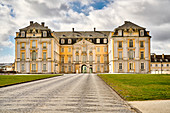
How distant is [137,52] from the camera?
60.8 metres

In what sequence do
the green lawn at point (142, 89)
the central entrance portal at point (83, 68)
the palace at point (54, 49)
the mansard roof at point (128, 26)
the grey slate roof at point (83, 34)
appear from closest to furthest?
1. the green lawn at point (142, 89)
2. the palace at point (54, 49)
3. the mansard roof at point (128, 26)
4. the central entrance portal at point (83, 68)
5. the grey slate roof at point (83, 34)

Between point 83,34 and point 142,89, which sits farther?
point 83,34

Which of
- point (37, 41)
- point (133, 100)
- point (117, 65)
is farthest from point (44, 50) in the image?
point (133, 100)

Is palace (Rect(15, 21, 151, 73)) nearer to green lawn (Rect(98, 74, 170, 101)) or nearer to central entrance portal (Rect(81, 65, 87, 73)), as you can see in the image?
central entrance portal (Rect(81, 65, 87, 73))

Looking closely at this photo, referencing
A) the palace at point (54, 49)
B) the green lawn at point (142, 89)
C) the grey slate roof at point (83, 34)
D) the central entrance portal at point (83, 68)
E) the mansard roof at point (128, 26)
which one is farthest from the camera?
the grey slate roof at point (83, 34)

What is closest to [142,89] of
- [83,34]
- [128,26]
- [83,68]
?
[128,26]


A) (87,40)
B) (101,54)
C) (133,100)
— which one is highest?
(87,40)

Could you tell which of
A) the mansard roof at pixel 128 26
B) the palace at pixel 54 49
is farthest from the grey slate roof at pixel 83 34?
the palace at pixel 54 49

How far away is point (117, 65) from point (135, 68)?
16.0ft

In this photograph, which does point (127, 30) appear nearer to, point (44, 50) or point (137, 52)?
point (137, 52)

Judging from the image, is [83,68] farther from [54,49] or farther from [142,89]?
[142,89]

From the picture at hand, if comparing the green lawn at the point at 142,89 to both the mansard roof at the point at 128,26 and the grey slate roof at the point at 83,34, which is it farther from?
the grey slate roof at the point at 83,34

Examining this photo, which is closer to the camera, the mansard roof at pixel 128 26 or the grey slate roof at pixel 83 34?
the mansard roof at pixel 128 26

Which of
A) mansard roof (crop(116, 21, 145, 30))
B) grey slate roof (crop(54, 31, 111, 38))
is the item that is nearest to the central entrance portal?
grey slate roof (crop(54, 31, 111, 38))
